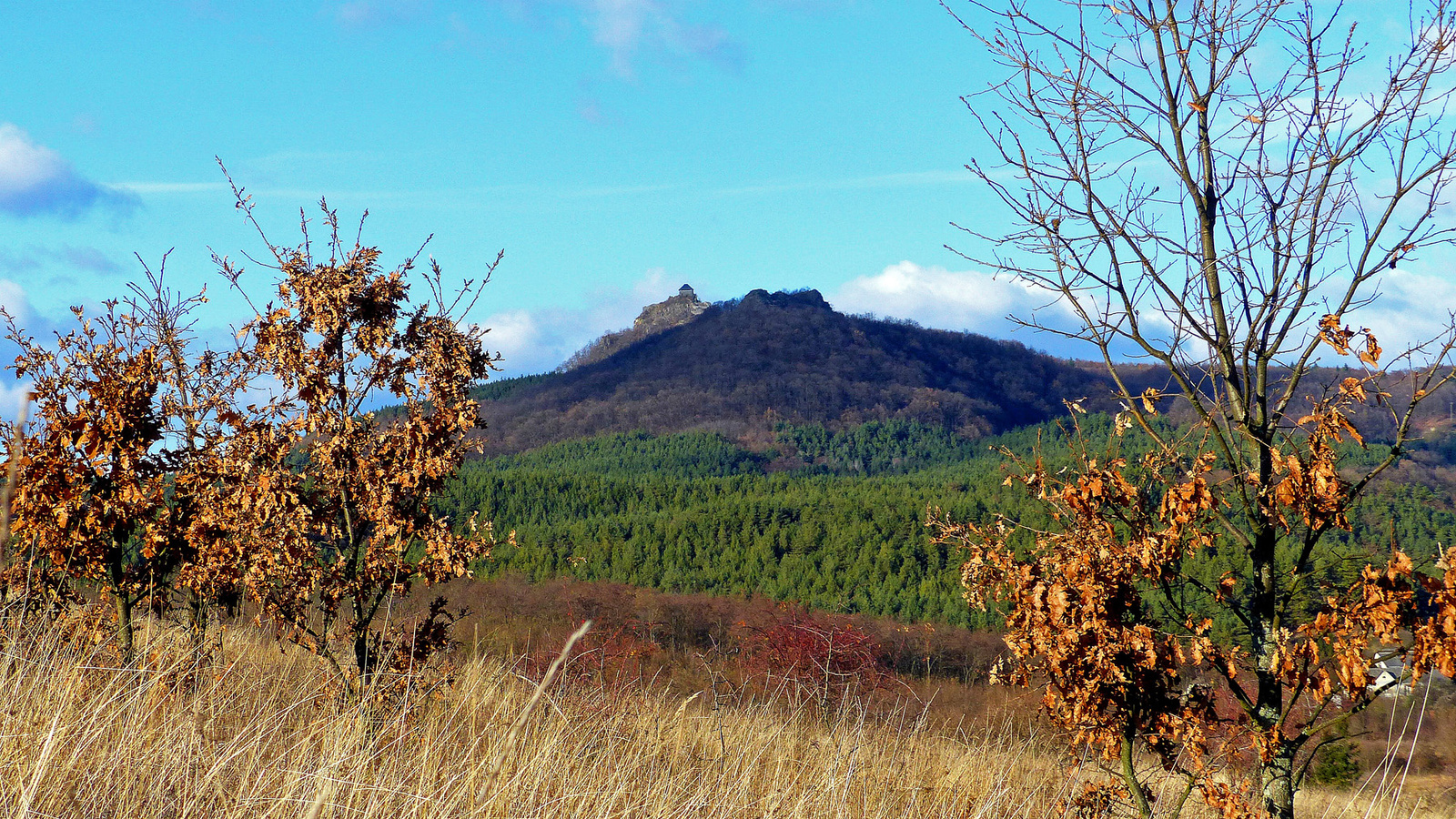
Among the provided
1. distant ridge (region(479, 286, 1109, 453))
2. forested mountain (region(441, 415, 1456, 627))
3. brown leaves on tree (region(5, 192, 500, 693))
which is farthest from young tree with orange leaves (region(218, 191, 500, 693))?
distant ridge (region(479, 286, 1109, 453))

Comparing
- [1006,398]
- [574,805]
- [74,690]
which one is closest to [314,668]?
[74,690]

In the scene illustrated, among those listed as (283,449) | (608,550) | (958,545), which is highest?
(283,449)

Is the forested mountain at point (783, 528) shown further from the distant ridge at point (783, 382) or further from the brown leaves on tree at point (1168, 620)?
the distant ridge at point (783, 382)

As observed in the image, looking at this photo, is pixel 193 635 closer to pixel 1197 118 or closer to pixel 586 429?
pixel 1197 118

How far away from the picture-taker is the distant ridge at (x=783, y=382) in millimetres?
108438

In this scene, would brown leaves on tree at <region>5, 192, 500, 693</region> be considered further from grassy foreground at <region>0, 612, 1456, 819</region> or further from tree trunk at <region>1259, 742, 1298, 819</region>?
tree trunk at <region>1259, 742, 1298, 819</region>

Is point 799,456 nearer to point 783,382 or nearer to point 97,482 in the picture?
point 783,382

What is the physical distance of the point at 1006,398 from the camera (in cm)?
13438

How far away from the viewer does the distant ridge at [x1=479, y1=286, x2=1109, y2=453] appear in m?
108

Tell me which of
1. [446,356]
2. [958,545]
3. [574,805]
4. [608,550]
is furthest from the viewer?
[608,550]

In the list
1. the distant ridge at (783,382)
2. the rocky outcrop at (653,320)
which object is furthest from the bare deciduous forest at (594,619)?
the rocky outcrop at (653,320)

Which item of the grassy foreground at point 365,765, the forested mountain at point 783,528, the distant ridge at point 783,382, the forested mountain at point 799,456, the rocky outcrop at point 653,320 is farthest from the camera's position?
the rocky outcrop at point 653,320

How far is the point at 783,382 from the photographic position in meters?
121

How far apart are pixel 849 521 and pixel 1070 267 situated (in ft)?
153
